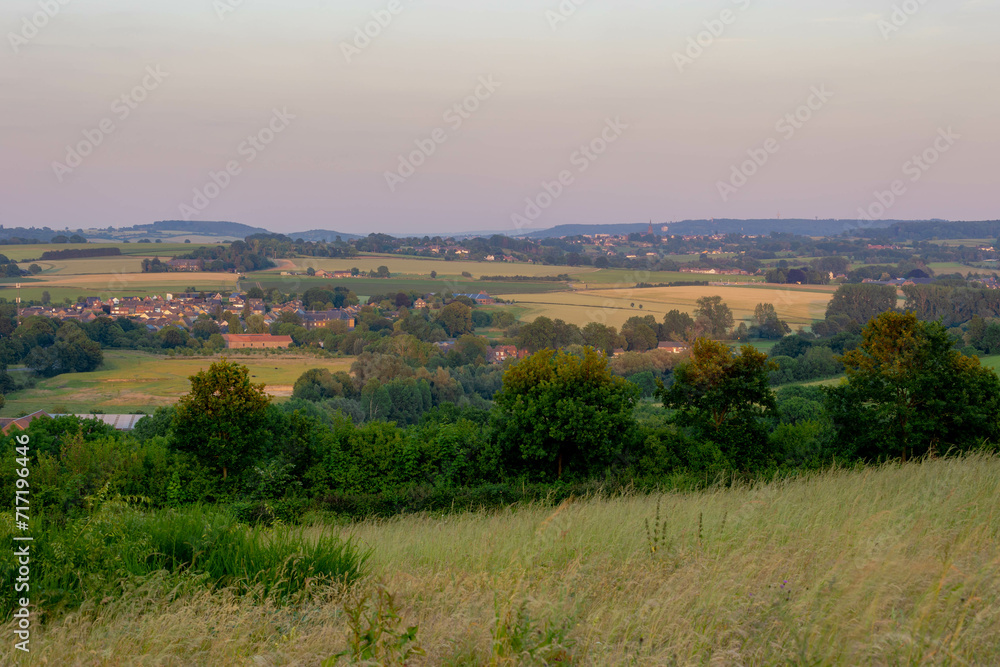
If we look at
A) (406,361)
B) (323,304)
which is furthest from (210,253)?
(406,361)

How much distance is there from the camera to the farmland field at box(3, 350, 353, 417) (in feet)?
150

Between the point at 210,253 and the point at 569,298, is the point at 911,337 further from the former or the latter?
the point at 210,253

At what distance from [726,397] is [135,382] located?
155ft

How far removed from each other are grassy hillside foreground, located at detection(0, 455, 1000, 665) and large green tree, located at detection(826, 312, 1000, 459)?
33.9 feet

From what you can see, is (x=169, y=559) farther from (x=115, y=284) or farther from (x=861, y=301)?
(x=115, y=284)

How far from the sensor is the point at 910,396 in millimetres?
14344

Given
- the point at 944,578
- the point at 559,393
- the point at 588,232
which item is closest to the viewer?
the point at 944,578

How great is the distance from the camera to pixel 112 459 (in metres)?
16.3

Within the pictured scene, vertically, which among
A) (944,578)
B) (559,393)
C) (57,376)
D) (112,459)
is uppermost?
(944,578)

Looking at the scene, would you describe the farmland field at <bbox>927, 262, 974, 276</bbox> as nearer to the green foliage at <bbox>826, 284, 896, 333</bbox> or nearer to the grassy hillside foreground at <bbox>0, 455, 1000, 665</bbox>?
the green foliage at <bbox>826, 284, 896, 333</bbox>

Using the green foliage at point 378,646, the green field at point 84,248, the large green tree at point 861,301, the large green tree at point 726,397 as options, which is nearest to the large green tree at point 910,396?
the large green tree at point 726,397

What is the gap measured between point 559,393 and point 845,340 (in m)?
48.8

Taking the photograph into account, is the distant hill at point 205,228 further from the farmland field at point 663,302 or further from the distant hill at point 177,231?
the farmland field at point 663,302

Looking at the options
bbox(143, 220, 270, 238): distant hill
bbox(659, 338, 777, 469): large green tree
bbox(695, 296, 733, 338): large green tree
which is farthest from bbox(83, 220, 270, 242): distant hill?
bbox(659, 338, 777, 469): large green tree
